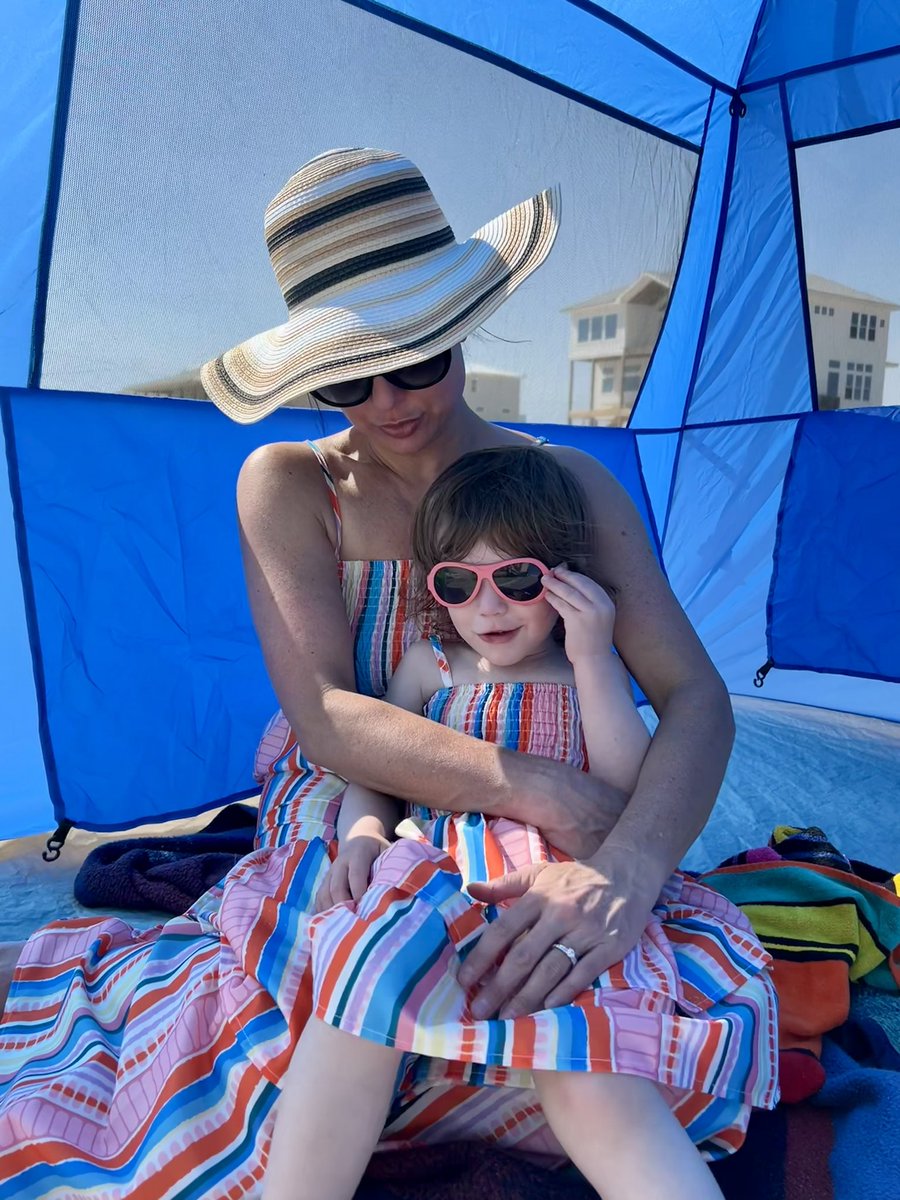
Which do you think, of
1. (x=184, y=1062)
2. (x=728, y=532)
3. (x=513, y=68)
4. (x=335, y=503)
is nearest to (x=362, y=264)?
(x=335, y=503)

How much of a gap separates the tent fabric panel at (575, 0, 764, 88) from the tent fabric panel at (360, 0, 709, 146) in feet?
0.14

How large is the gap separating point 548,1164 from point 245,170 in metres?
1.96

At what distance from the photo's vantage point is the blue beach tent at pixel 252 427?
2092mm

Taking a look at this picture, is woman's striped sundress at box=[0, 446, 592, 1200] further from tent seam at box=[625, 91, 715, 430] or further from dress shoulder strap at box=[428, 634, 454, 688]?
tent seam at box=[625, 91, 715, 430]

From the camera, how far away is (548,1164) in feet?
4.26

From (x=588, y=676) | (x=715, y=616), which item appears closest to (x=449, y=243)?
(x=588, y=676)

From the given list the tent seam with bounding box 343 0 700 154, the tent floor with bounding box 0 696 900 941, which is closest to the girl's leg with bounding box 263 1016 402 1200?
the tent floor with bounding box 0 696 900 941

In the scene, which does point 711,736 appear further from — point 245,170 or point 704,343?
point 704,343

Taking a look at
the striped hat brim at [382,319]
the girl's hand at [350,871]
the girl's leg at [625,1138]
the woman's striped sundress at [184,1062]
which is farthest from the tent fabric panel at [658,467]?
the girl's leg at [625,1138]

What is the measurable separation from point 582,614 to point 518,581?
0.11 meters

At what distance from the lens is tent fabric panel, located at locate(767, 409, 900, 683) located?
312 centimetres

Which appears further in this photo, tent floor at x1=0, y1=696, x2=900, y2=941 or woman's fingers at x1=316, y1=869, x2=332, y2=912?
tent floor at x1=0, y1=696, x2=900, y2=941

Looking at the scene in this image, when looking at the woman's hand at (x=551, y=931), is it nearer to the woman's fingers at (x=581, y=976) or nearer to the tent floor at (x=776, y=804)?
the woman's fingers at (x=581, y=976)

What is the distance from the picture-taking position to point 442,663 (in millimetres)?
1651
